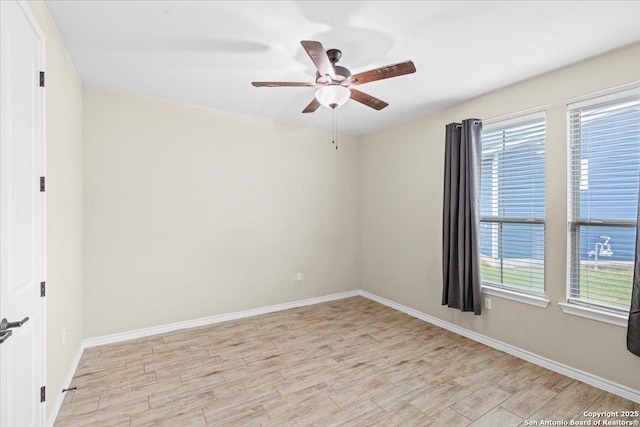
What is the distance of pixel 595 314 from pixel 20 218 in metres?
3.98

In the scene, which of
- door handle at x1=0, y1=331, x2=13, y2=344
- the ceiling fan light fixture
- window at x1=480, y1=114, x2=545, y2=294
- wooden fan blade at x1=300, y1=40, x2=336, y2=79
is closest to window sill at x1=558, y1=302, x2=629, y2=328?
window at x1=480, y1=114, x2=545, y2=294

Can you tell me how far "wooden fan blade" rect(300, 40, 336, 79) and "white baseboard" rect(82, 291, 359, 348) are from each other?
3203mm

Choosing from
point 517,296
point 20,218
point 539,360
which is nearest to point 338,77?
point 20,218

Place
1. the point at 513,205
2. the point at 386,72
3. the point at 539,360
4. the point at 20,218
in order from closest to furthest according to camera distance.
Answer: the point at 20,218 < the point at 386,72 < the point at 539,360 < the point at 513,205

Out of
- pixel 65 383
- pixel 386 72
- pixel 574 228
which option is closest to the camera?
pixel 386 72

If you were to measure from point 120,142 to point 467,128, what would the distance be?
3788mm

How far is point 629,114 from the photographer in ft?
7.80

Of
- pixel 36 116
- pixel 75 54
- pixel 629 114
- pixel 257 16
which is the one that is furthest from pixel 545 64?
pixel 75 54

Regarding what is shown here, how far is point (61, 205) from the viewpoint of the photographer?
229cm

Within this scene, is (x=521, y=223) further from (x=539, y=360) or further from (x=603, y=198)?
(x=539, y=360)

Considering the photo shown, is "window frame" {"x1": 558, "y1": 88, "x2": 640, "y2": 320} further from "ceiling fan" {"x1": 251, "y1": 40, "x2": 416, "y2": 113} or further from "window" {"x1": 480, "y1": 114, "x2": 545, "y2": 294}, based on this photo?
"ceiling fan" {"x1": 251, "y1": 40, "x2": 416, "y2": 113}

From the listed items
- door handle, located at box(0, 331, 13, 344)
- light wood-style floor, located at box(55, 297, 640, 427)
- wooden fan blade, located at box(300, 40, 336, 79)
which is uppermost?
wooden fan blade, located at box(300, 40, 336, 79)

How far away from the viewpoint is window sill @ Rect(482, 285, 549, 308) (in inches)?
112

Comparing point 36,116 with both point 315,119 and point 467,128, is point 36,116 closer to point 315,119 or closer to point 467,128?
point 315,119
